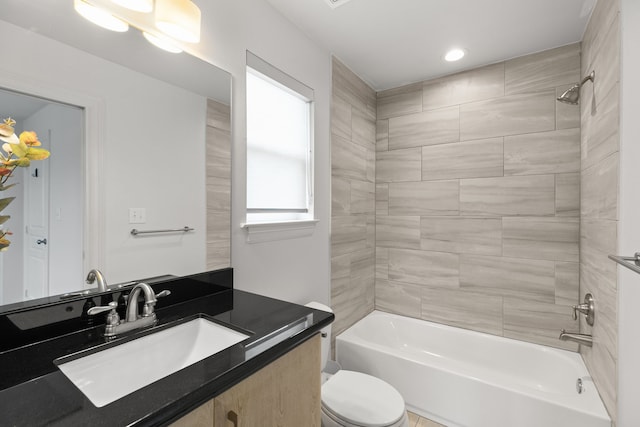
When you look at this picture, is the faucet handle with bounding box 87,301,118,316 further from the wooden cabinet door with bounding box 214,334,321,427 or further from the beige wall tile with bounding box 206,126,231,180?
the beige wall tile with bounding box 206,126,231,180

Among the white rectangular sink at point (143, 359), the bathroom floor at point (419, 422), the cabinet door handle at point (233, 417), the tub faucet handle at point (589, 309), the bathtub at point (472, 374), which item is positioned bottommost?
the bathroom floor at point (419, 422)

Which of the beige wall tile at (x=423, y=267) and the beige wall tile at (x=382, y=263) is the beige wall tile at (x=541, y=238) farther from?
the beige wall tile at (x=382, y=263)

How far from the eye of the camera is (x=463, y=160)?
8.11 feet

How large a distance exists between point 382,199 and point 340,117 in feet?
3.03

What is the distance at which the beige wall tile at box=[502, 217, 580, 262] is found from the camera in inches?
83.8

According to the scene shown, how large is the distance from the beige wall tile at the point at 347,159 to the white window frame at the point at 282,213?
284 millimetres

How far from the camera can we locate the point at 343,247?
2434 millimetres

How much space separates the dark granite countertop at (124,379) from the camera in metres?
0.57

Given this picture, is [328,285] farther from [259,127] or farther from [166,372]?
[166,372]

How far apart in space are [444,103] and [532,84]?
62 cm

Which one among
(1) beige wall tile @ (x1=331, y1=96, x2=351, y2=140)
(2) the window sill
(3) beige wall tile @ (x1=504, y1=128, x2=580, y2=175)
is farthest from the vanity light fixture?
(3) beige wall tile @ (x1=504, y1=128, x2=580, y2=175)

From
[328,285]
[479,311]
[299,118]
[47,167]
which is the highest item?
[299,118]

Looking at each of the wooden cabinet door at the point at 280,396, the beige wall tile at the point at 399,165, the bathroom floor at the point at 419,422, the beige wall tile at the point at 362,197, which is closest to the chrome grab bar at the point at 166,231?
the wooden cabinet door at the point at 280,396

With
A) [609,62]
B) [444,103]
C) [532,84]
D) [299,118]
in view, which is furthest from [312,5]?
[532,84]
